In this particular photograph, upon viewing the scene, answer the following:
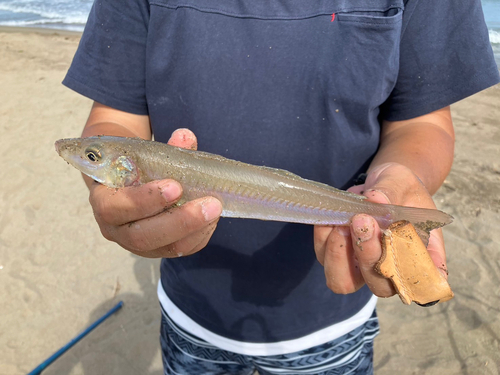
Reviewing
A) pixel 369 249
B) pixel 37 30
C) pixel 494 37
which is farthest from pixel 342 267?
pixel 37 30

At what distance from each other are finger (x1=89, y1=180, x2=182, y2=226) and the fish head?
0.92 feet

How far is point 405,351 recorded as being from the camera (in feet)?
12.9

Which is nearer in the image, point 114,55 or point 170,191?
point 170,191

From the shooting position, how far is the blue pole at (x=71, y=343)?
3.38m

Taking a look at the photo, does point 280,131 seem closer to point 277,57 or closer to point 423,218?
point 277,57

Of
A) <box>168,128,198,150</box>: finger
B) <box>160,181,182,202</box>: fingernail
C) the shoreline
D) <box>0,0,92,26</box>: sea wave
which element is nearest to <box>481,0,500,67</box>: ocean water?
<box>168,128,198,150</box>: finger

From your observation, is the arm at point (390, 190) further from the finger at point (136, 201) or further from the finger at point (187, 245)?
the finger at point (136, 201)

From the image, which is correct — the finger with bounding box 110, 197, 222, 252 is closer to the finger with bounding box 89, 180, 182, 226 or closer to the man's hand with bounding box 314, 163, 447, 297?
the finger with bounding box 89, 180, 182, 226

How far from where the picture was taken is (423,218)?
5.67 feet

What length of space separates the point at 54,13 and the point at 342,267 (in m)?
22.5

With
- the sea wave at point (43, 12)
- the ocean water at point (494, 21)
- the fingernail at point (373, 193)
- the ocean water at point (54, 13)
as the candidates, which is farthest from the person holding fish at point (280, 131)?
the sea wave at point (43, 12)

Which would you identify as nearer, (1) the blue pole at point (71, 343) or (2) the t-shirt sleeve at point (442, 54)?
(2) the t-shirt sleeve at point (442, 54)

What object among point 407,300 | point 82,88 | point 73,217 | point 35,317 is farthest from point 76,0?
point 407,300

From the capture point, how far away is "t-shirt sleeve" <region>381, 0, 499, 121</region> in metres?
1.85
